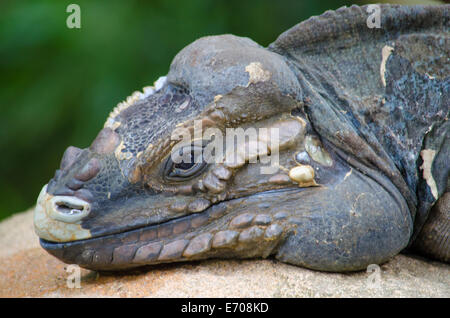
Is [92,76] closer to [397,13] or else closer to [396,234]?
[397,13]

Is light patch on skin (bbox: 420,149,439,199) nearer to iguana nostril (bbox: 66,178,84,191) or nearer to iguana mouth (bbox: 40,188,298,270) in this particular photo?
iguana mouth (bbox: 40,188,298,270)

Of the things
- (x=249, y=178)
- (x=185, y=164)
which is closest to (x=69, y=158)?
(x=185, y=164)

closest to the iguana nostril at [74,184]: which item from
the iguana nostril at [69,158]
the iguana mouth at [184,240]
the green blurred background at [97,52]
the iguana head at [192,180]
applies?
the iguana head at [192,180]

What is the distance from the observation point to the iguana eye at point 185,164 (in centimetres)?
247

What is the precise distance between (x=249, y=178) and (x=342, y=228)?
51 centimetres

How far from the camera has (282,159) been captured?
2520 mm

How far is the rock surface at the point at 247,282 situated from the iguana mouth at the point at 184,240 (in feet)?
0.26

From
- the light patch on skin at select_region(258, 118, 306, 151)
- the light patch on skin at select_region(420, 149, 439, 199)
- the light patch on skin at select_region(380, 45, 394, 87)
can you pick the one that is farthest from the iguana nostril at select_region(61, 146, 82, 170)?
the light patch on skin at select_region(420, 149, 439, 199)

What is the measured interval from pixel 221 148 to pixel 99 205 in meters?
0.65

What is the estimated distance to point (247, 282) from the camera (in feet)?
7.72
